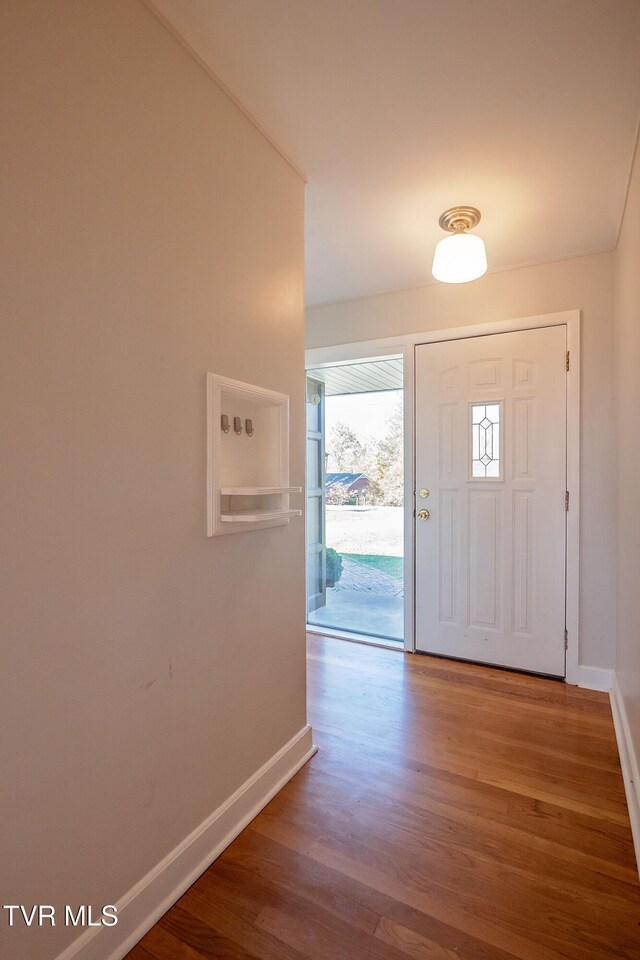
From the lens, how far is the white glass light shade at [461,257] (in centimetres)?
196

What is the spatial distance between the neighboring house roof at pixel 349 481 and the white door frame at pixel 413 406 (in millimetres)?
1722

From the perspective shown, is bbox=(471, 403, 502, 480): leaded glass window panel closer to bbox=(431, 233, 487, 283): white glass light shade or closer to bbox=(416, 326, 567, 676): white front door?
bbox=(416, 326, 567, 676): white front door

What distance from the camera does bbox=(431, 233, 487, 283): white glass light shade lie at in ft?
6.44

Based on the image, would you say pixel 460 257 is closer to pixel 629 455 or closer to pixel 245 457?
pixel 629 455

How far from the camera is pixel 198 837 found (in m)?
1.32

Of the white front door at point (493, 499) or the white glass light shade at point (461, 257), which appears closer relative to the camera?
the white glass light shade at point (461, 257)

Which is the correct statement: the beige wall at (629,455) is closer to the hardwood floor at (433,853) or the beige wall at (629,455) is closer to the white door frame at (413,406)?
the white door frame at (413,406)

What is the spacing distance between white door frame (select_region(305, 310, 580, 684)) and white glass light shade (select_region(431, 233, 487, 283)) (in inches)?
30.2

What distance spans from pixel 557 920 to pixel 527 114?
2363 millimetres

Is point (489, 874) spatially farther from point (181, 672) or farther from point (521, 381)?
point (521, 381)

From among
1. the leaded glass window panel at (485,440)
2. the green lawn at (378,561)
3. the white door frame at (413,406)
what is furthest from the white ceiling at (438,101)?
the green lawn at (378,561)

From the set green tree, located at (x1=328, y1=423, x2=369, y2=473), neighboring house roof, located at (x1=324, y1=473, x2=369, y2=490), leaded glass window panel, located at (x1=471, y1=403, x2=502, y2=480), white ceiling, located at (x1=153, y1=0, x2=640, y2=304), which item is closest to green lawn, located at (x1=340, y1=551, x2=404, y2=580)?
neighboring house roof, located at (x1=324, y1=473, x2=369, y2=490)

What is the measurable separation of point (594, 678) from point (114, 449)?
2629 mm

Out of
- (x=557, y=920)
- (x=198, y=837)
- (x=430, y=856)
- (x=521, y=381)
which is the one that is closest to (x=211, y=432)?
(x=198, y=837)
